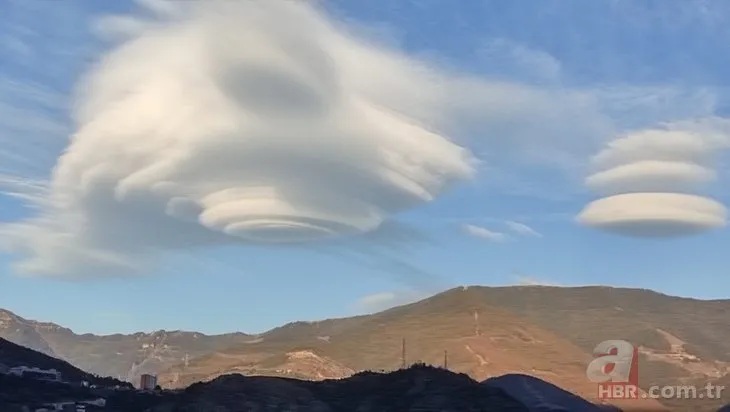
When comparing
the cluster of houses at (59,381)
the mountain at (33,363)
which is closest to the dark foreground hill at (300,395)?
the cluster of houses at (59,381)

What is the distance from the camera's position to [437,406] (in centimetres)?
13125

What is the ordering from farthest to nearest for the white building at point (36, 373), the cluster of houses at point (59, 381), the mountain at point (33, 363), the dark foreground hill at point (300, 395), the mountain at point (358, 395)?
the mountain at point (33, 363) → the white building at point (36, 373) → the cluster of houses at point (59, 381) → the dark foreground hill at point (300, 395) → the mountain at point (358, 395)

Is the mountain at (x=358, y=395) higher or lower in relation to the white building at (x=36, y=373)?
lower

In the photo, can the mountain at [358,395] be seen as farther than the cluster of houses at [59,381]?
No

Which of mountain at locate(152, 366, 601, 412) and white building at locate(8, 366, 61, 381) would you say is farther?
white building at locate(8, 366, 61, 381)

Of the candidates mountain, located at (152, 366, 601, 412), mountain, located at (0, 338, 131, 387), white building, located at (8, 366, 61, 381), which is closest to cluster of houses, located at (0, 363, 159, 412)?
white building, located at (8, 366, 61, 381)

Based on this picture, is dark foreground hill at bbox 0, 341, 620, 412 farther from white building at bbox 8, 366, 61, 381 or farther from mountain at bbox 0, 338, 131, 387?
mountain at bbox 0, 338, 131, 387

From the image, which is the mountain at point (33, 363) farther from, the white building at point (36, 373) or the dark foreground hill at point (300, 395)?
the dark foreground hill at point (300, 395)

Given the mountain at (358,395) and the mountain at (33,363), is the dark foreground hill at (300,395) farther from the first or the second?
the mountain at (33,363)

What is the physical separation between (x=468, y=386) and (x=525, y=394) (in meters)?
46.5

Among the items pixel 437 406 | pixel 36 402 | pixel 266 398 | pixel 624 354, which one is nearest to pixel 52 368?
pixel 36 402

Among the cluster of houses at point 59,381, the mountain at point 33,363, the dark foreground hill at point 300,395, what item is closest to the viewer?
the dark foreground hill at point 300,395

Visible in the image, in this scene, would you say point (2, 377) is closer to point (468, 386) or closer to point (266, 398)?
point (266, 398)

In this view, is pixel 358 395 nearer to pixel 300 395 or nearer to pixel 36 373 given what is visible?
pixel 300 395
